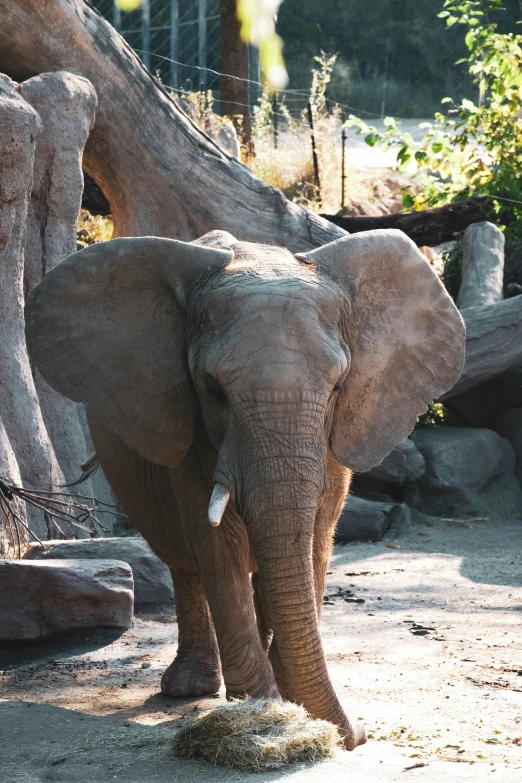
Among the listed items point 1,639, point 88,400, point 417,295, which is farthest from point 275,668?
point 1,639

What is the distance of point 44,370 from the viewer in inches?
185

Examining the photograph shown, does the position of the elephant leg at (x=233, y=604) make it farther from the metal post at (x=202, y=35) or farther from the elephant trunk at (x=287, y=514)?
the metal post at (x=202, y=35)

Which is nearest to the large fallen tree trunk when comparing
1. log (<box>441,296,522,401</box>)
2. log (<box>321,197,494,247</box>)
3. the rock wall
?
the rock wall

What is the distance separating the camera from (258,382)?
12.5ft

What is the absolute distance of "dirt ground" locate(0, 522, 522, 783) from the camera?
163 inches

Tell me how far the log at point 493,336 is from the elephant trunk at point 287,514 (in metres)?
5.90

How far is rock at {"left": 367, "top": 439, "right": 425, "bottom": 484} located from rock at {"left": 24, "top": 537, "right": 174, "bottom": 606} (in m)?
3.05

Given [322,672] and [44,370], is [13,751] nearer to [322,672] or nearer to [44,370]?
[322,672]

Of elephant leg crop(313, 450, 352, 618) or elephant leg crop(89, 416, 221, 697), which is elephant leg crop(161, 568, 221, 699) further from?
elephant leg crop(313, 450, 352, 618)

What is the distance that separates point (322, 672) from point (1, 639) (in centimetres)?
234

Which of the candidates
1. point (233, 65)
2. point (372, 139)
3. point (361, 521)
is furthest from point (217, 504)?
point (233, 65)

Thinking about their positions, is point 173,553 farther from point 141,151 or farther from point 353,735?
point 141,151

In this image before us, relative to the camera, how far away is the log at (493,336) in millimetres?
9641

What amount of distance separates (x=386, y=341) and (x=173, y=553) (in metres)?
1.51
